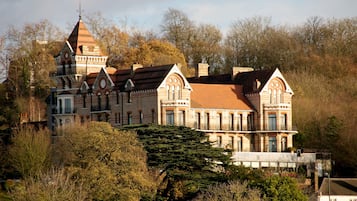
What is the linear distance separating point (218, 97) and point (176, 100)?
6.30 metres

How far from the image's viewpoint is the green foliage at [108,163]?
73812 millimetres

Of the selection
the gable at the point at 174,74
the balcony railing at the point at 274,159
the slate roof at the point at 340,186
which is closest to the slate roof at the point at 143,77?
the gable at the point at 174,74

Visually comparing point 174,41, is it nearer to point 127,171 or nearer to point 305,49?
point 305,49

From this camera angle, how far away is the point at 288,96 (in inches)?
3745

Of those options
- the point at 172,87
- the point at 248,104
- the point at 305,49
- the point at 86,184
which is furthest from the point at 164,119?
the point at 305,49

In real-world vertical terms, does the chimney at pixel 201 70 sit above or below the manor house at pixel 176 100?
above

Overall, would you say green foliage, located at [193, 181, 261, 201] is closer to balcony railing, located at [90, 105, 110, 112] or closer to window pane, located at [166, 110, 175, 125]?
window pane, located at [166, 110, 175, 125]

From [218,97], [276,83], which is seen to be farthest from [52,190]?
[276,83]

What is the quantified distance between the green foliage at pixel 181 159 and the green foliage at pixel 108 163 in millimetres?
2061

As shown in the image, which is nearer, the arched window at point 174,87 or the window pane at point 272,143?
the arched window at point 174,87

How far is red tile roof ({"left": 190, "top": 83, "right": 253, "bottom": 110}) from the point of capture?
93250mm

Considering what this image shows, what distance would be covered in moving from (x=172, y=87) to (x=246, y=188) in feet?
49.6

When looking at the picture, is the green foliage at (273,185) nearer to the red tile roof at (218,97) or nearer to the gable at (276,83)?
the red tile roof at (218,97)

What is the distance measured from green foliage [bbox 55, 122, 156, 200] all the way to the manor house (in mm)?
11060
